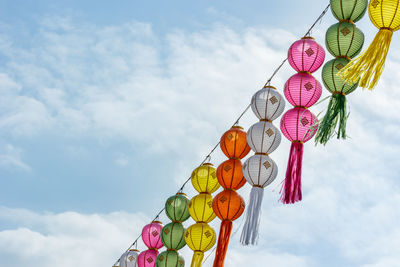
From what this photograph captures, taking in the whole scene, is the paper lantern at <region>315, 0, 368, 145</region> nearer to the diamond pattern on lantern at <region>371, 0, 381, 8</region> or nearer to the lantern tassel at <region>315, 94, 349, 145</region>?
the lantern tassel at <region>315, 94, 349, 145</region>

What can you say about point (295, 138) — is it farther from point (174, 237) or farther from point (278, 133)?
point (174, 237)

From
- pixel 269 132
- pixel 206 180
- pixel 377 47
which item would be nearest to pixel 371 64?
pixel 377 47

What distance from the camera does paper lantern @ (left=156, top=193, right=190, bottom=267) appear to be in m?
8.51

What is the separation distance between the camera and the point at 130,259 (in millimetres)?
9422

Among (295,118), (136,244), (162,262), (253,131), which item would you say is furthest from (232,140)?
(136,244)

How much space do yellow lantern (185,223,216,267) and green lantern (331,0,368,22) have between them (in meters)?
2.85

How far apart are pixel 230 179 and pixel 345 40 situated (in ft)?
6.53

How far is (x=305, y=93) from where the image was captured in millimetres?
6934

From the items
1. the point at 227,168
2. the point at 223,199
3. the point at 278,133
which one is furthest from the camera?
the point at 227,168

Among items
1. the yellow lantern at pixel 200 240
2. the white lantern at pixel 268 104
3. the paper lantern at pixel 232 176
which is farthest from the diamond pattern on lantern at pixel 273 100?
the yellow lantern at pixel 200 240

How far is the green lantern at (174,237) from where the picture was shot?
858 cm

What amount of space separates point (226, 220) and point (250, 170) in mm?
681

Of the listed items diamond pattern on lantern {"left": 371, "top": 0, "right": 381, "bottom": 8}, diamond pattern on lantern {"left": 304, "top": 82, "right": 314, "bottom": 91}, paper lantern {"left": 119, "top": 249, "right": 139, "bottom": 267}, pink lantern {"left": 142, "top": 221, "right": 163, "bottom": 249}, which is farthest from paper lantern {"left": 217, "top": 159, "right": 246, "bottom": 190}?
diamond pattern on lantern {"left": 371, "top": 0, "right": 381, "bottom": 8}

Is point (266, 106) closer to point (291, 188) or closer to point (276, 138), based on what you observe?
point (276, 138)
